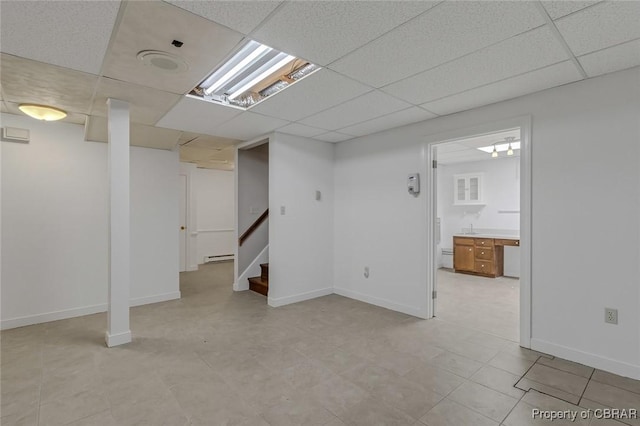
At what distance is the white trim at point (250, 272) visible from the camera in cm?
544

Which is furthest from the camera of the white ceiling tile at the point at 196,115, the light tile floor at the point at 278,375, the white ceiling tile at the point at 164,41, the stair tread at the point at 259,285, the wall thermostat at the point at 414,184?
the stair tread at the point at 259,285

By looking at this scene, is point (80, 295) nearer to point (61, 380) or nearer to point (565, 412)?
point (61, 380)

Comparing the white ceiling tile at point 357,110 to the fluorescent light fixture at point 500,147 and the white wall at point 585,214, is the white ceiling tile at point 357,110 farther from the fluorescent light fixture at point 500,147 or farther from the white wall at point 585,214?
the fluorescent light fixture at point 500,147

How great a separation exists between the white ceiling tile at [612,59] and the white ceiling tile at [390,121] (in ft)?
4.71

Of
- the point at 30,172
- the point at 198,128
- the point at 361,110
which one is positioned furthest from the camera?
the point at 198,128

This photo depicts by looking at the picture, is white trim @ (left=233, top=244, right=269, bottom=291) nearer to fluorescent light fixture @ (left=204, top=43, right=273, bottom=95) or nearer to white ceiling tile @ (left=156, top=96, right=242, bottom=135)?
white ceiling tile @ (left=156, top=96, right=242, bottom=135)

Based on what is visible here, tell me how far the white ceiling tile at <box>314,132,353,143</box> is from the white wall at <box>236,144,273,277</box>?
120 centimetres

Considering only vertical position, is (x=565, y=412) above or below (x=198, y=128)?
below

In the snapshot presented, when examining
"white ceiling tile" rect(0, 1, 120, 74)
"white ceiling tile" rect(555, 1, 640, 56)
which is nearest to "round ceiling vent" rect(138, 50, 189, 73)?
"white ceiling tile" rect(0, 1, 120, 74)

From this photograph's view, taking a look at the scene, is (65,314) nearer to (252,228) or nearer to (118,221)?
(118,221)

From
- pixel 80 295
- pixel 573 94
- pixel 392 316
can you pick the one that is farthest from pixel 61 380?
pixel 573 94

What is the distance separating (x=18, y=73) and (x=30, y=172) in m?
1.86

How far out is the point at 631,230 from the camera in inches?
97.5

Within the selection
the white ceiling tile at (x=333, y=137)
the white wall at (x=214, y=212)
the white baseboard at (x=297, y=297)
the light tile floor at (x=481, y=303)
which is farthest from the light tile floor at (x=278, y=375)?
the white wall at (x=214, y=212)
